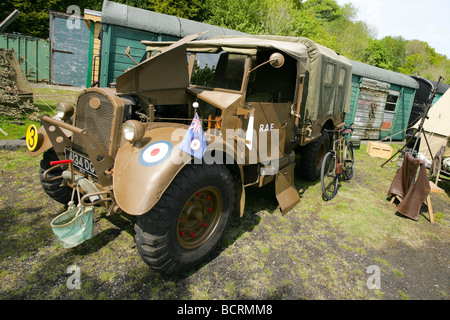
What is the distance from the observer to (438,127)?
6.68 m

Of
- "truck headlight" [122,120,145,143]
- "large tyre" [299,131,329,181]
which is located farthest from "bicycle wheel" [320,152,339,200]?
"truck headlight" [122,120,145,143]

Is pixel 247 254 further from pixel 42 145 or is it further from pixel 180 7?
pixel 180 7

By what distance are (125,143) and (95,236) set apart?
120 cm

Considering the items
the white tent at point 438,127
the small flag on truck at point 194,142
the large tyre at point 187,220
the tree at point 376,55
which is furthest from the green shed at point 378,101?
the tree at point 376,55

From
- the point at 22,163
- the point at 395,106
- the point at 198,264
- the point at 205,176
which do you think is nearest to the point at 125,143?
the point at 205,176

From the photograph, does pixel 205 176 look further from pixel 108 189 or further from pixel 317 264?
pixel 317 264

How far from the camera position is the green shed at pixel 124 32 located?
20.6 feet

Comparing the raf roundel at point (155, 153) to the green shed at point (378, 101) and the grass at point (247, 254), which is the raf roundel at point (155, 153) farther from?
the green shed at point (378, 101)

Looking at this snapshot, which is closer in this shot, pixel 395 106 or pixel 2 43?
pixel 395 106

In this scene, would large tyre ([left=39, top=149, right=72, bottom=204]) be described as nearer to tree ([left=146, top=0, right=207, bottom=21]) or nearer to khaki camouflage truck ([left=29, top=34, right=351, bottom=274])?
khaki camouflage truck ([left=29, top=34, right=351, bottom=274])

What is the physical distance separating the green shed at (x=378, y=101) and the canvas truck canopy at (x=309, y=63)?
203 inches

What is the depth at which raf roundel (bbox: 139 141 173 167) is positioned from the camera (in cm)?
238
